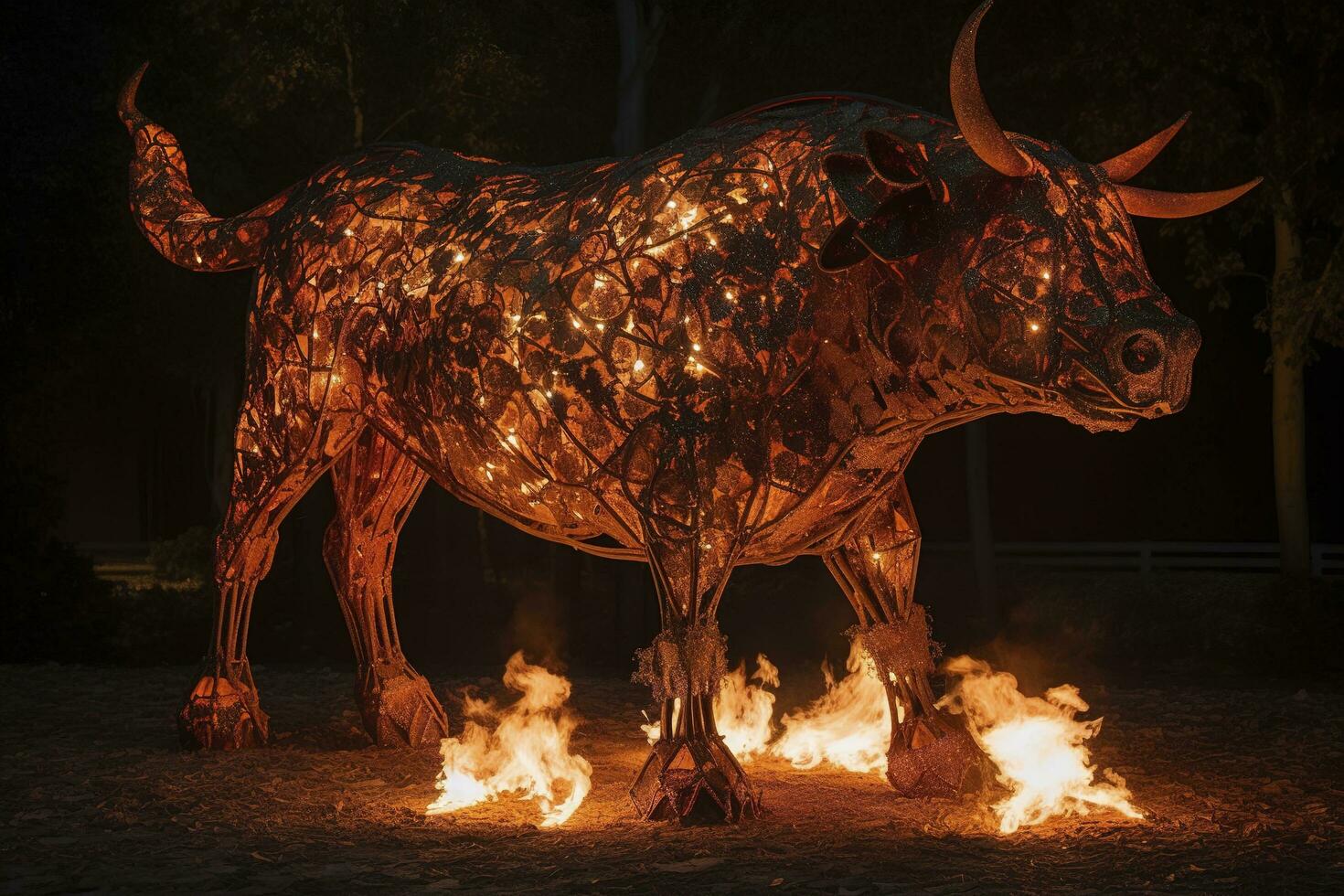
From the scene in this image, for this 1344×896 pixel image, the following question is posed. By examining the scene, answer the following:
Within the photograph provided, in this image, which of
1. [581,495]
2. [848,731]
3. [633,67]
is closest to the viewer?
[581,495]

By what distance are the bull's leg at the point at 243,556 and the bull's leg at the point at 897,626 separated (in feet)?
8.76

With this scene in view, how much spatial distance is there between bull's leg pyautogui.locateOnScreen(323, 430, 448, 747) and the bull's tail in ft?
3.98

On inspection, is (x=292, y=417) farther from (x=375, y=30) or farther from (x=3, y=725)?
(x=375, y=30)

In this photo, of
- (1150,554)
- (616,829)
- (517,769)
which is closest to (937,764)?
(616,829)

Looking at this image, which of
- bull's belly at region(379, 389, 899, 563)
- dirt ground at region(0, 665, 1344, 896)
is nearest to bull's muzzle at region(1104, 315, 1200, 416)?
bull's belly at region(379, 389, 899, 563)

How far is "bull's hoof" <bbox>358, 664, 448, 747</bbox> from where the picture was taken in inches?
307

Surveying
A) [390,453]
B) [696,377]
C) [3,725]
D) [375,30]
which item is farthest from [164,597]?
[696,377]

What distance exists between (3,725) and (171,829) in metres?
3.34

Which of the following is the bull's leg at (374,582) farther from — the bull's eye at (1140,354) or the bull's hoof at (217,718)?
the bull's eye at (1140,354)

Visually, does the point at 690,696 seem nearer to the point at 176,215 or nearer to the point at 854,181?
the point at 854,181

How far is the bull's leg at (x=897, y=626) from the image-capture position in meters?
6.44

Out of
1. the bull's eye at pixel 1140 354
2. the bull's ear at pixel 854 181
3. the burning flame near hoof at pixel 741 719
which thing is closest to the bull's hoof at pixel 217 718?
the burning flame near hoof at pixel 741 719

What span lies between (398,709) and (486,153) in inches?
288

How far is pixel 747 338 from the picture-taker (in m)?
5.70
